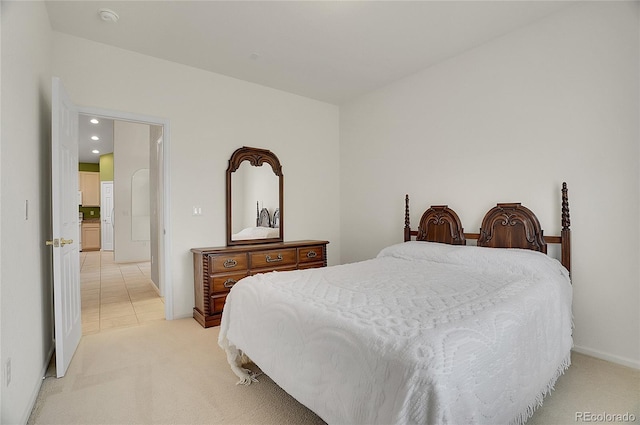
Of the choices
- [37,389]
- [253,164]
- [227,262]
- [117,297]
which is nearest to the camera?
[37,389]

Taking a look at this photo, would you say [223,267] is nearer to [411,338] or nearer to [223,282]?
[223,282]

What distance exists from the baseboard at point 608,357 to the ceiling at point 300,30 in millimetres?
2740

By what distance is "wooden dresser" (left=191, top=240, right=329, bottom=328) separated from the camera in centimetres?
332

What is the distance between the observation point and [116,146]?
716 cm

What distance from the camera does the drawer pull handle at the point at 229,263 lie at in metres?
3.44

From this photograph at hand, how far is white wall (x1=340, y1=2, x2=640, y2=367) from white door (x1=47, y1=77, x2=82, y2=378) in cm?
332

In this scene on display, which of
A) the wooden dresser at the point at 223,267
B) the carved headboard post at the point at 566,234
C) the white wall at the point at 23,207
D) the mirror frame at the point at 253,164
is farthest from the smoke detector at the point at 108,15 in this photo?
the carved headboard post at the point at 566,234

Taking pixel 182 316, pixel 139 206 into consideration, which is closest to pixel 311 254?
pixel 182 316

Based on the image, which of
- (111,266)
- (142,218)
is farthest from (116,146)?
(111,266)

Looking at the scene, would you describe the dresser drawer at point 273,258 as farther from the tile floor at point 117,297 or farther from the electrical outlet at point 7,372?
the electrical outlet at point 7,372

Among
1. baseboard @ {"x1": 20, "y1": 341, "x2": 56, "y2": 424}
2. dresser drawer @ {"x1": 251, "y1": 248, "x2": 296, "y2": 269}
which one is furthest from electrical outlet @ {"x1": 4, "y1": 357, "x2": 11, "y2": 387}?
dresser drawer @ {"x1": 251, "y1": 248, "x2": 296, "y2": 269}

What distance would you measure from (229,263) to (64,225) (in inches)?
58.1

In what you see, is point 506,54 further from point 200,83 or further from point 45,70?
point 45,70

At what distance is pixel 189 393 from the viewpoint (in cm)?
206
